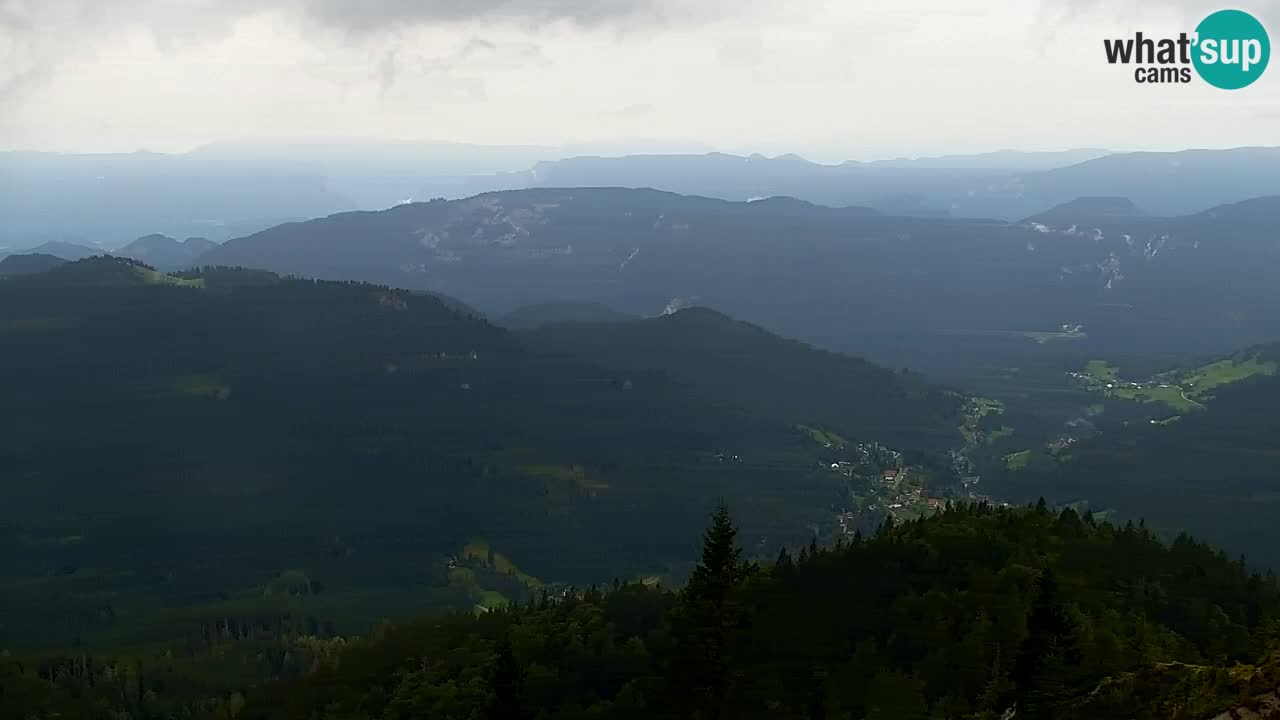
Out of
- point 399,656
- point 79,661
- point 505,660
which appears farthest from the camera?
point 79,661

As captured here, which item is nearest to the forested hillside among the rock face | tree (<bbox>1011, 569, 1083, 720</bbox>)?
tree (<bbox>1011, 569, 1083, 720</bbox>)

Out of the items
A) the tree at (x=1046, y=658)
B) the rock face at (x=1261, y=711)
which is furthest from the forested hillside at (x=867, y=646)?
the rock face at (x=1261, y=711)

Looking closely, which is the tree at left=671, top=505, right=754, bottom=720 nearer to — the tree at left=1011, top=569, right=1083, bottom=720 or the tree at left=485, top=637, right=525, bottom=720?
the tree at left=485, top=637, right=525, bottom=720

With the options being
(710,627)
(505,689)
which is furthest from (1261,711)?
(505,689)

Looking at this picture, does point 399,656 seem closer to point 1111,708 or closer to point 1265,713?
point 1111,708

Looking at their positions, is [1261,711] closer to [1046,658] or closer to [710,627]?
[1046,658]

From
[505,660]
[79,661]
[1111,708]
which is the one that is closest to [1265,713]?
[1111,708]

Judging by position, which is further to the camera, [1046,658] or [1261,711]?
[1046,658]

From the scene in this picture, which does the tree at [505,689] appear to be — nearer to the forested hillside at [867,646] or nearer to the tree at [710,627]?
the forested hillside at [867,646]
